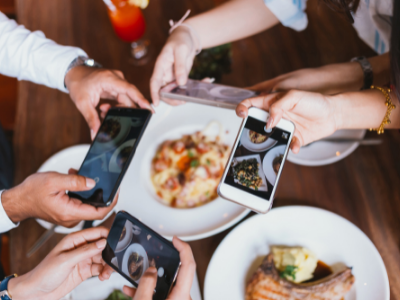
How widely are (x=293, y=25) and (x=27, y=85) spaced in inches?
71.1

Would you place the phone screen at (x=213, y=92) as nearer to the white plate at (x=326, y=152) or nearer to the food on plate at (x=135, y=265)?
the white plate at (x=326, y=152)

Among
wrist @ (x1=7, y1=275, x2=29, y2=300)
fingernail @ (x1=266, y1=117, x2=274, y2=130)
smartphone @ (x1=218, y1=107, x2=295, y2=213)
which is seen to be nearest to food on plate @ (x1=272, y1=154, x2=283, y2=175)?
smartphone @ (x1=218, y1=107, x2=295, y2=213)

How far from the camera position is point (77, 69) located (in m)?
1.51

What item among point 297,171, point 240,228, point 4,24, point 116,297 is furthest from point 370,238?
point 4,24

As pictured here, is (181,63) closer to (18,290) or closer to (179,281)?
(179,281)

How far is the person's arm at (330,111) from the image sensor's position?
3.74 ft

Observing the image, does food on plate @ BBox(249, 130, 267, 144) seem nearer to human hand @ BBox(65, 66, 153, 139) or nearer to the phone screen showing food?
the phone screen showing food

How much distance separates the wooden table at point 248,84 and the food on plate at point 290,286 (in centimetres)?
23

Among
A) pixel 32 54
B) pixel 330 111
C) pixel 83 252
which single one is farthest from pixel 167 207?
pixel 32 54

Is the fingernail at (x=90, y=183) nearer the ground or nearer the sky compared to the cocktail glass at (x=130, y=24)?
nearer the ground

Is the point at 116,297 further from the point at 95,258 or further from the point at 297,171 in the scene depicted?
the point at 297,171

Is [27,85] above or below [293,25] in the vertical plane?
below

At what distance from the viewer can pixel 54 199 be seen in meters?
1.10

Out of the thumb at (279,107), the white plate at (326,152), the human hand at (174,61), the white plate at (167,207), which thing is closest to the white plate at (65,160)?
the white plate at (167,207)
